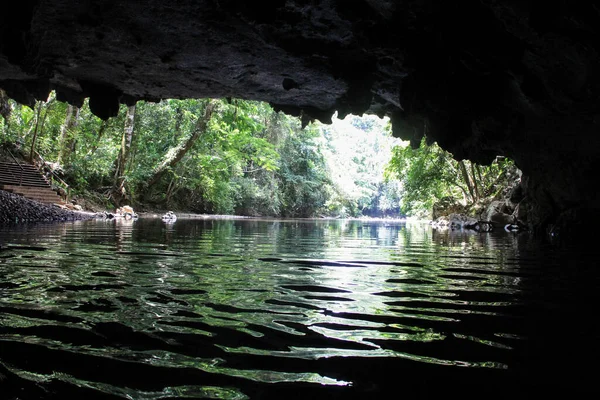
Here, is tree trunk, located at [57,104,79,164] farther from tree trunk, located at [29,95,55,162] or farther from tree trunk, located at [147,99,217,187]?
tree trunk, located at [147,99,217,187]

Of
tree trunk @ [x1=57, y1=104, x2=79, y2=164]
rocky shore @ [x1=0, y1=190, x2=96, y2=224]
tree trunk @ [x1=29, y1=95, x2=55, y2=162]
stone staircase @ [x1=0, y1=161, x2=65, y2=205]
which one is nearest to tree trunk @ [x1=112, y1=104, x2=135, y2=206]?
tree trunk @ [x1=57, y1=104, x2=79, y2=164]

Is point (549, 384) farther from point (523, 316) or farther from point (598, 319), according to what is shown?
point (598, 319)

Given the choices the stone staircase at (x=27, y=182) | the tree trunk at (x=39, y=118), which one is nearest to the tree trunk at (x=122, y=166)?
the tree trunk at (x=39, y=118)

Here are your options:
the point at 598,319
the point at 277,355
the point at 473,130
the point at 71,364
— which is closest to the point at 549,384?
the point at 277,355

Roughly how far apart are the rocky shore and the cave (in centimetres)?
374

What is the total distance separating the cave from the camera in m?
4.62

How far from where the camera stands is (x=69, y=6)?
5074 mm

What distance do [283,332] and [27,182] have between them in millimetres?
16717

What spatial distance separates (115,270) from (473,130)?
6.75 m

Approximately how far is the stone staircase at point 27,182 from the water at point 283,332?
12421 millimetres

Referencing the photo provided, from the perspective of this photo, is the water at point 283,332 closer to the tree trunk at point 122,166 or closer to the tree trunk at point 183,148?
the tree trunk at point 183,148

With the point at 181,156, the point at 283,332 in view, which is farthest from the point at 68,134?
the point at 283,332

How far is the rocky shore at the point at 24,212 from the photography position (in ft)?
33.6

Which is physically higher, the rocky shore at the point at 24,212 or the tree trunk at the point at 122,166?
the tree trunk at the point at 122,166
